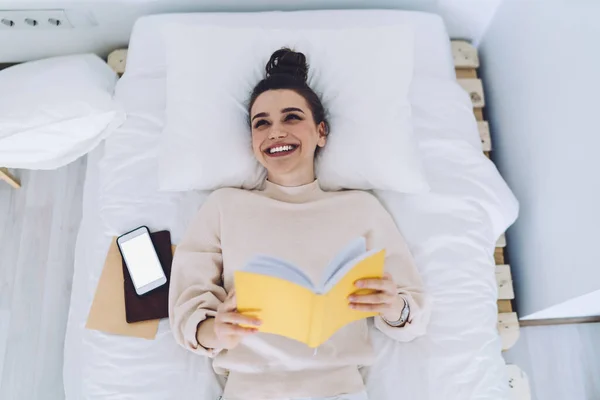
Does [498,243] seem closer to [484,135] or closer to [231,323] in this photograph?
[484,135]

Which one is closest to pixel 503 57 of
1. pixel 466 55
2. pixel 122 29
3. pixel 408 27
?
pixel 466 55

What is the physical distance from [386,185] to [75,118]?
0.80m

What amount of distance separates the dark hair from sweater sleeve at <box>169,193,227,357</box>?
28 centimetres

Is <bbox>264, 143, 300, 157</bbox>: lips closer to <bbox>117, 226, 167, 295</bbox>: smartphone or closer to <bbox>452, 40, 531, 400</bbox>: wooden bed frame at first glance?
<bbox>117, 226, 167, 295</bbox>: smartphone

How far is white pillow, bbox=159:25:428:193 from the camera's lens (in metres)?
1.27

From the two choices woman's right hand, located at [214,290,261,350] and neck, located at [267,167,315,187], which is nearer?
woman's right hand, located at [214,290,261,350]

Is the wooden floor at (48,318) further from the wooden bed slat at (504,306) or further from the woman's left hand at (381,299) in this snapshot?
the woman's left hand at (381,299)

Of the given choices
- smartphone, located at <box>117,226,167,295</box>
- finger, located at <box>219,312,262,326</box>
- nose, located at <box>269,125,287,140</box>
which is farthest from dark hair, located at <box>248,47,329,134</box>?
finger, located at <box>219,312,262,326</box>

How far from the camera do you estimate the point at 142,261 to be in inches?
48.6

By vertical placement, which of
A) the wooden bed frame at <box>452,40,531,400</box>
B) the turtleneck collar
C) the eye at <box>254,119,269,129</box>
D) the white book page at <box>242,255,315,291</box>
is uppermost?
the eye at <box>254,119,269,129</box>

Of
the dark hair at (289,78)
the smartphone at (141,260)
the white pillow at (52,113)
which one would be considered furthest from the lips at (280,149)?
the white pillow at (52,113)

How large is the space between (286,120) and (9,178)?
3.03ft

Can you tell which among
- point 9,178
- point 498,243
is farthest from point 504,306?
point 9,178

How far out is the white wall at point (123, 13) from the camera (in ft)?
4.90
